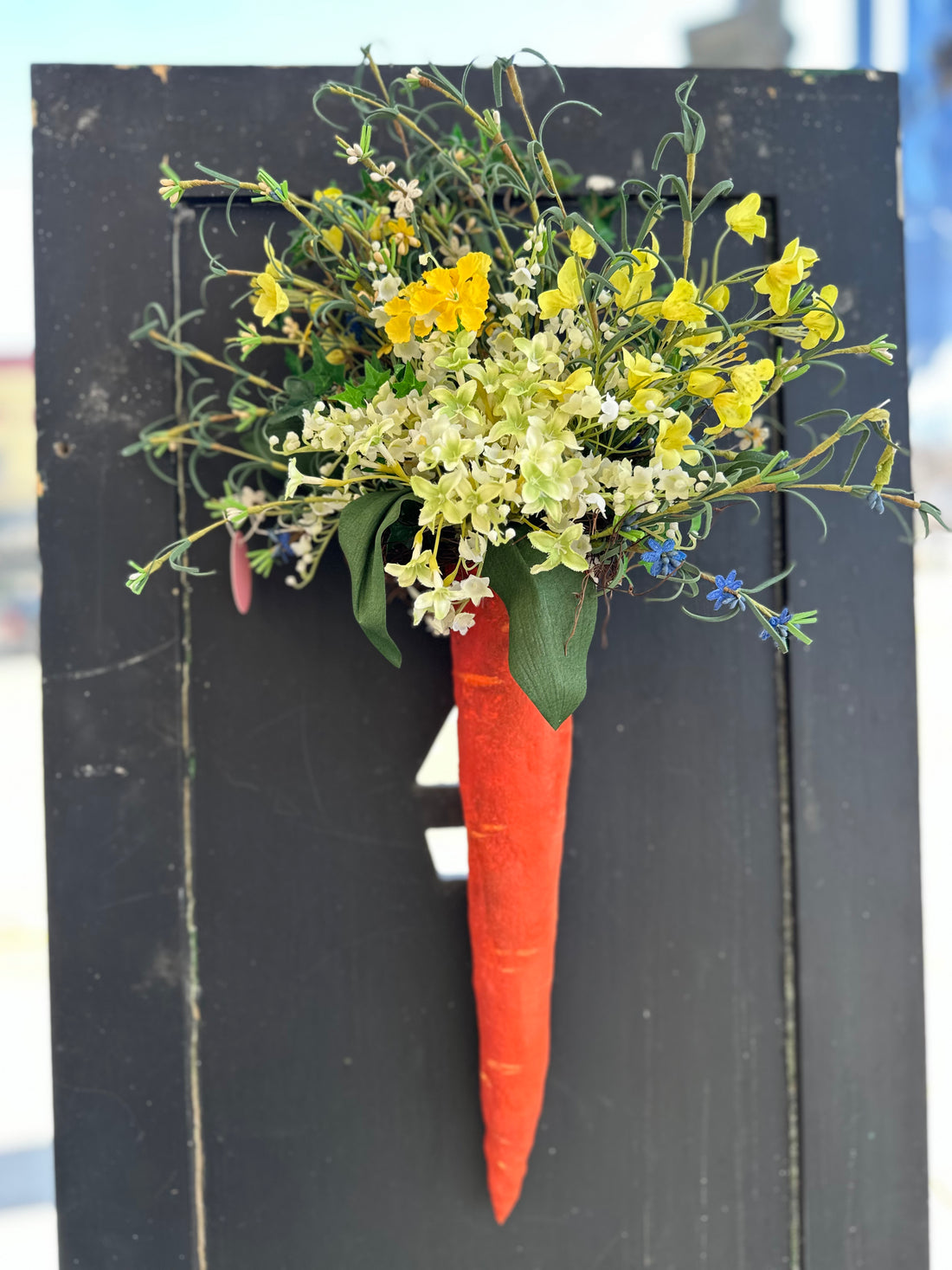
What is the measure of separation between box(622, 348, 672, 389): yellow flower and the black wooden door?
0.40 metres

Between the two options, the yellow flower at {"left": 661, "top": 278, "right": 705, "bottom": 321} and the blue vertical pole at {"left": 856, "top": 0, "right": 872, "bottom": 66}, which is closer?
the yellow flower at {"left": 661, "top": 278, "right": 705, "bottom": 321}

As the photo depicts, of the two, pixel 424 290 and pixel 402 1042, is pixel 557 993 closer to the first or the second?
pixel 402 1042

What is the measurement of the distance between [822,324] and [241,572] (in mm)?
562

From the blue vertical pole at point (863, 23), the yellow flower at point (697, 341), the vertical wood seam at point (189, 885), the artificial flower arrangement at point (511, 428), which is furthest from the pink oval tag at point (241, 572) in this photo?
the blue vertical pole at point (863, 23)

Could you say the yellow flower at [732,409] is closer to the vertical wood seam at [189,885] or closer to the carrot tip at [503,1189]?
the vertical wood seam at [189,885]

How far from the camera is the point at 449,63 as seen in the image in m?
0.98

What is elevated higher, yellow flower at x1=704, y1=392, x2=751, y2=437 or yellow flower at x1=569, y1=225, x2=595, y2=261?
yellow flower at x1=569, y1=225, x2=595, y2=261

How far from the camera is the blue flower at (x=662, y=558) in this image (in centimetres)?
57

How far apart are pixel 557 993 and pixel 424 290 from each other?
0.76 meters

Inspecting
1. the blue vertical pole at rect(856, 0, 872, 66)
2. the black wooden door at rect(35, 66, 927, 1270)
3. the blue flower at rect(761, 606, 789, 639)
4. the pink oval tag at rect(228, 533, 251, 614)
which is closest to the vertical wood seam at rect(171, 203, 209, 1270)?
the black wooden door at rect(35, 66, 927, 1270)

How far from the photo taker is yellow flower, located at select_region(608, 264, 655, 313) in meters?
0.56

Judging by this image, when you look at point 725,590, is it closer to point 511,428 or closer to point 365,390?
point 511,428

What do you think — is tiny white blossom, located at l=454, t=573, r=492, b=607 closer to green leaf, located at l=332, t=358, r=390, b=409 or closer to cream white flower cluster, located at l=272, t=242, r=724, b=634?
cream white flower cluster, located at l=272, t=242, r=724, b=634

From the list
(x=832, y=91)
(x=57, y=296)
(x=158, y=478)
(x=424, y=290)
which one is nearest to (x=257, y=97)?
(x=57, y=296)
